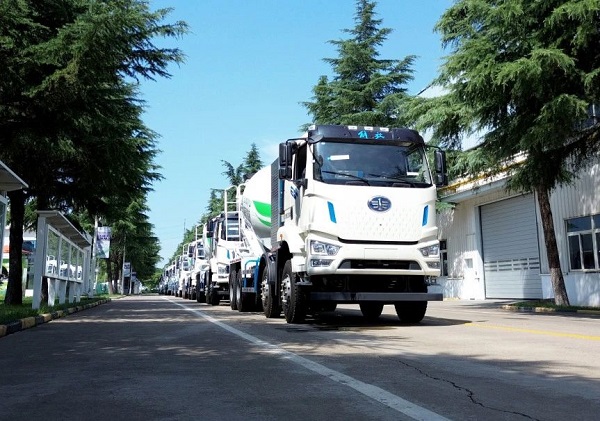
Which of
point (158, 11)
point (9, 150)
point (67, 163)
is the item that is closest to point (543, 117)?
point (158, 11)

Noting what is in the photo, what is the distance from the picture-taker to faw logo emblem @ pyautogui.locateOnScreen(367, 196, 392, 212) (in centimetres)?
1035

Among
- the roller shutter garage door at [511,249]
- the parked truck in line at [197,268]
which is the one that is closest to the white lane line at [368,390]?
the roller shutter garage door at [511,249]

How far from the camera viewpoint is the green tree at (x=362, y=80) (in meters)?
33.4

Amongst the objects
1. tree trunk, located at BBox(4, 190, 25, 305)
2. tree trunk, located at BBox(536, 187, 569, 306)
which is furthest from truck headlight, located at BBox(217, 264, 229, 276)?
tree trunk, located at BBox(536, 187, 569, 306)

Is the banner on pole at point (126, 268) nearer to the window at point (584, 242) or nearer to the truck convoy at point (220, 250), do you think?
the truck convoy at point (220, 250)

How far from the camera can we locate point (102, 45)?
1380 centimetres

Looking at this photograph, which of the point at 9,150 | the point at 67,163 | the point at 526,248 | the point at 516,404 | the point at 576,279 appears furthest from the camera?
the point at 526,248

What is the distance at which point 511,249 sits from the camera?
27.8 metres

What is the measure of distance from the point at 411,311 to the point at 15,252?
50.6ft

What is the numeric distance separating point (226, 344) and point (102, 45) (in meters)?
8.45

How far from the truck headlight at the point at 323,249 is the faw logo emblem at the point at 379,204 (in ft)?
3.16

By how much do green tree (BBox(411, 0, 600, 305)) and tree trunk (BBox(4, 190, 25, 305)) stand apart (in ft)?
50.5

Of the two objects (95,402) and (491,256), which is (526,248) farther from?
(95,402)

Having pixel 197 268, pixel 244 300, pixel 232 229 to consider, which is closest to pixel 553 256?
pixel 244 300
